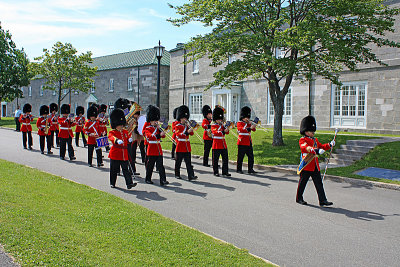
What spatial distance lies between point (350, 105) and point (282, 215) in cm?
1584

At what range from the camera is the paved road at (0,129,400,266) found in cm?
493

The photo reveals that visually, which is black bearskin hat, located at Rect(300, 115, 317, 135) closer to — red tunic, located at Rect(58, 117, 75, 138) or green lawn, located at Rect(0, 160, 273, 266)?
green lawn, located at Rect(0, 160, 273, 266)

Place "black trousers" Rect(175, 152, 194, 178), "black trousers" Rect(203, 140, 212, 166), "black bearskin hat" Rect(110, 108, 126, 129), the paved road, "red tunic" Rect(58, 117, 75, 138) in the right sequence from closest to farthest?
the paved road → "black bearskin hat" Rect(110, 108, 126, 129) → "black trousers" Rect(175, 152, 194, 178) → "black trousers" Rect(203, 140, 212, 166) → "red tunic" Rect(58, 117, 75, 138)

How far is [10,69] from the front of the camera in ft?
140

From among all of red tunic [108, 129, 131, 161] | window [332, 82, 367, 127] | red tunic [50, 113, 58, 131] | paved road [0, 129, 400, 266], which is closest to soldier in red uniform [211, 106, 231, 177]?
paved road [0, 129, 400, 266]

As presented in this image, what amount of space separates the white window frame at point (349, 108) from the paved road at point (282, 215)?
11.3m

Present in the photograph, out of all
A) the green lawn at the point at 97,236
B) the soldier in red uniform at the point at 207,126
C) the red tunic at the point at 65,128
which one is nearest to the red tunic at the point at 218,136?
the soldier in red uniform at the point at 207,126

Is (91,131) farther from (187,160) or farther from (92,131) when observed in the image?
(187,160)

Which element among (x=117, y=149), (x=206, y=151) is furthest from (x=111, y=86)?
(x=117, y=149)

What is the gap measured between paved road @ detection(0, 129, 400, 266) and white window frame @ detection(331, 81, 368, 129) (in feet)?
37.0

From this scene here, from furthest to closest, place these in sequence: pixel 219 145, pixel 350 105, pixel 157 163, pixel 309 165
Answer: pixel 350 105
pixel 219 145
pixel 157 163
pixel 309 165

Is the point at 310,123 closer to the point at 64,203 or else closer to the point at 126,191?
the point at 126,191

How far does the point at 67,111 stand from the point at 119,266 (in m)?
11.4

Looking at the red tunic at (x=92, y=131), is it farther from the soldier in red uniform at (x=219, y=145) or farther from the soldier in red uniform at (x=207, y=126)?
the soldier in red uniform at (x=219, y=145)
